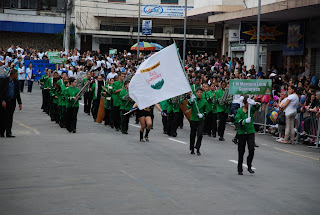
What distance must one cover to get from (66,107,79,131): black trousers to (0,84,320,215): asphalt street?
23.7 inches

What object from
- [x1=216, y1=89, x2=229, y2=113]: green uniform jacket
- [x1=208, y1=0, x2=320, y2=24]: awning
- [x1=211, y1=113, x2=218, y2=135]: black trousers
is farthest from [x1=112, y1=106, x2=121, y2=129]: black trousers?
[x1=208, y1=0, x2=320, y2=24]: awning

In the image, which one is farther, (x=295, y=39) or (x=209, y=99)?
(x=295, y=39)

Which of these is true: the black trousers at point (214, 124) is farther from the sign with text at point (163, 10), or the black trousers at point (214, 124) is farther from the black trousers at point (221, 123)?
the sign with text at point (163, 10)

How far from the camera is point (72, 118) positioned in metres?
19.9

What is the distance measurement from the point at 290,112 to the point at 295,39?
37.9 feet

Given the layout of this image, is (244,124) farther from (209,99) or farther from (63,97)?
(63,97)

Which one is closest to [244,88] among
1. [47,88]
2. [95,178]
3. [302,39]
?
[95,178]

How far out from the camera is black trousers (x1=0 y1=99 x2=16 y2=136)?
17562mm

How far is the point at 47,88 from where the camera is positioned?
83.7 feet

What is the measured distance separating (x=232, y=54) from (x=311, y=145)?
22.1 m

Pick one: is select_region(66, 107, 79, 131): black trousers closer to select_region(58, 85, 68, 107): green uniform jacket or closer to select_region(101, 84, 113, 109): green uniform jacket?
select_region(58, 85, 68, 107): green uniform jacket

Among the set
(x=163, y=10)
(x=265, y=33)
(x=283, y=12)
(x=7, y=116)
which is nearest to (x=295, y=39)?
(x=265, y=33)

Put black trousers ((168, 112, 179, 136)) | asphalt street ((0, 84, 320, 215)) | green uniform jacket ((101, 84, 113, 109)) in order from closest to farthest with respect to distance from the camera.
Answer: asphalt street ((0, 84, 320, 215)) → black trousers ((168, 112, 179, 136)) → green uniform jacket ((101, 84, 113, 109))

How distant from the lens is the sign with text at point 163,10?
59531mm
